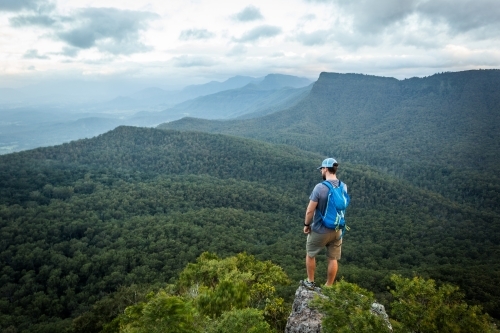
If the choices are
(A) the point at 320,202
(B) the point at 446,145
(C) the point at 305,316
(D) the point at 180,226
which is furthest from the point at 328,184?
(B) the point at 446,145

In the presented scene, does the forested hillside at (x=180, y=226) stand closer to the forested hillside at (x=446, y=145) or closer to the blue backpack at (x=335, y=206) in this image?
the blue backpack at (x=335, y=206)

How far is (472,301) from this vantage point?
3378 cm

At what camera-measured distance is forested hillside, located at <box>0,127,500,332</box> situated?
1670 inches

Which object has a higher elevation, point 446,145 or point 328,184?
point 328,184

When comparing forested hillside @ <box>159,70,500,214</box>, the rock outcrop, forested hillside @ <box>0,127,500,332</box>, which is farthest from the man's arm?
forested hillside @ <box>159,70,500,214</box>

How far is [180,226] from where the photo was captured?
60375mm

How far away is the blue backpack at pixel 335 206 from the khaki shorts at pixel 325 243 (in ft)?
1.16

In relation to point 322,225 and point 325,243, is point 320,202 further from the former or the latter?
point 325,243

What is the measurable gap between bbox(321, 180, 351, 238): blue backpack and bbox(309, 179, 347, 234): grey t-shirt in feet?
0.31

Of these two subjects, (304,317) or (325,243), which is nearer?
(325,243)

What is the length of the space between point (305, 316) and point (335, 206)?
3.29 meters

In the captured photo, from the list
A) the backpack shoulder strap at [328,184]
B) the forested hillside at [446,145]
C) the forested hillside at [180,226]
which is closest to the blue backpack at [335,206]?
the backpack shoulder strap at [328,184]

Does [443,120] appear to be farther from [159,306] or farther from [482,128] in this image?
[159,306]

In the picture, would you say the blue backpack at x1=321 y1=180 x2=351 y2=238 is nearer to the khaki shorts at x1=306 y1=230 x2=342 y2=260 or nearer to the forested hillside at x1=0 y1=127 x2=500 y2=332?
the khaki shorts at x1=306 y1=230 x2=342 y2=260
